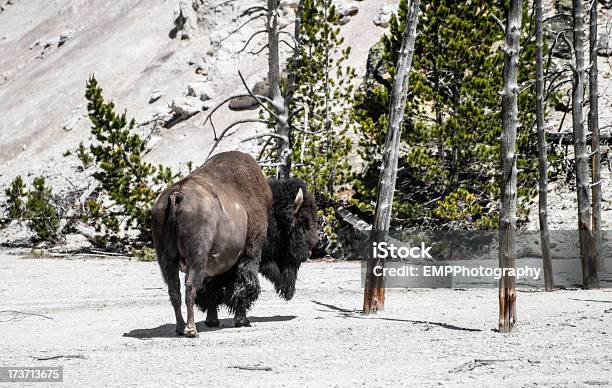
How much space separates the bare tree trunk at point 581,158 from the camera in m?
13.7

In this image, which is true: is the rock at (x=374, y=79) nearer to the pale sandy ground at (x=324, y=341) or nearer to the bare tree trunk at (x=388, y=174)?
the pale sandy ground at (x=324, y=341)

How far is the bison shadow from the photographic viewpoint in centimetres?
941

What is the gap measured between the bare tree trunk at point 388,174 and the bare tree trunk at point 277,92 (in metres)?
7.52

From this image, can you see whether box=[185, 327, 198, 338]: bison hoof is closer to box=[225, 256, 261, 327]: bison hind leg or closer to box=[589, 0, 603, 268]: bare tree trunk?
box=[225, 256, 261, 327]: bison hind leg

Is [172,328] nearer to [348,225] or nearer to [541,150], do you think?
[541,150]

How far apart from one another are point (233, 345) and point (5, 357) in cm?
229

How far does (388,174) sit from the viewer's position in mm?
11312

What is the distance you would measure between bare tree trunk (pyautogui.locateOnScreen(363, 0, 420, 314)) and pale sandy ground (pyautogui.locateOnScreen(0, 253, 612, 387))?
0.34 m

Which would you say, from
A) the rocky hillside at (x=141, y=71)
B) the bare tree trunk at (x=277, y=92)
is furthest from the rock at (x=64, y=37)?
the bare tree trunk at (x=277, y=92)

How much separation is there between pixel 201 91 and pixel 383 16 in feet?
31.2

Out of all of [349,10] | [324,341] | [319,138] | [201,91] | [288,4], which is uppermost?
[288,4]

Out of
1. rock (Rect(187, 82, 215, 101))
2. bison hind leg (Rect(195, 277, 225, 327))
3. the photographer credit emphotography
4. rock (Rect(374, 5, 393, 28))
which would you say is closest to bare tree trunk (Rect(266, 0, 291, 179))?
the photographer credit emphotography

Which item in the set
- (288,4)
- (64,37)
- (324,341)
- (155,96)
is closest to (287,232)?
(324,341)

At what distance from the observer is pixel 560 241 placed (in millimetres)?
19469
